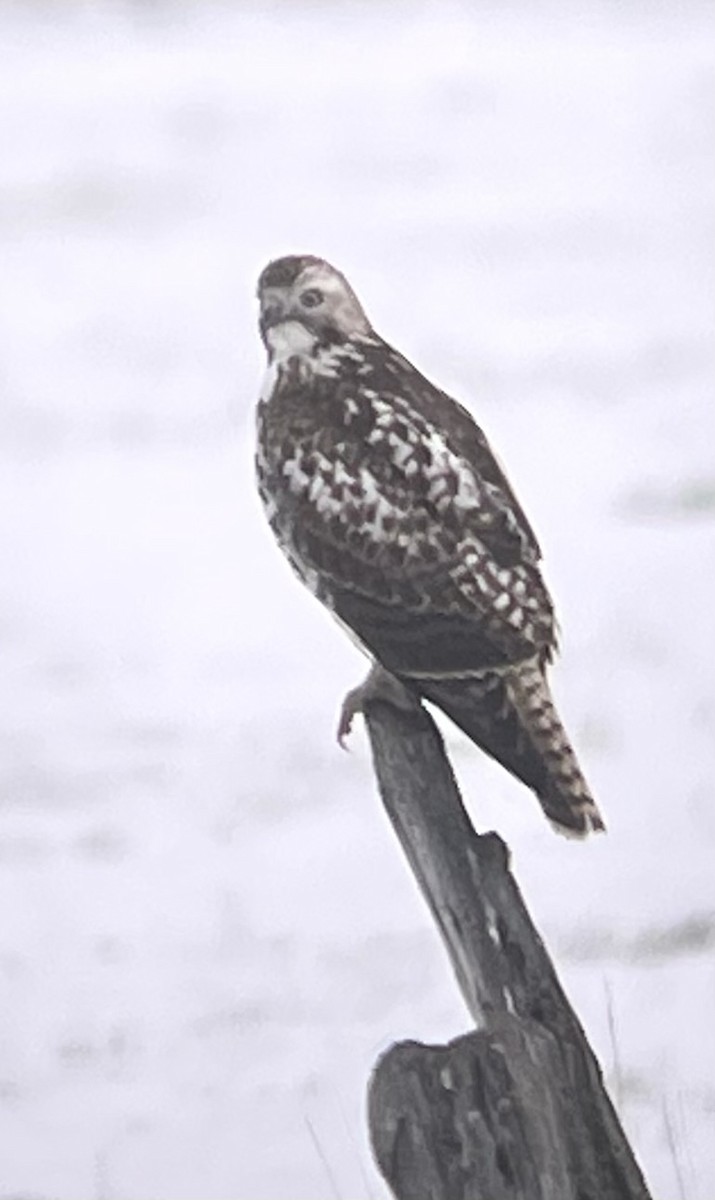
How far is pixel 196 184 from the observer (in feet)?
16.2

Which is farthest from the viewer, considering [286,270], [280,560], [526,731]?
[280,560]

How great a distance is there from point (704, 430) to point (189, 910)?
3.51 feet

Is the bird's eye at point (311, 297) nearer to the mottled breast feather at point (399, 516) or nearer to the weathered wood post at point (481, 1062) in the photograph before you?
the mottled breast feather at point (399, 516)

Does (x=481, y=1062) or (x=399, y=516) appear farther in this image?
(x=399, y=516)

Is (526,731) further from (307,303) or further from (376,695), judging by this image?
(307,303)

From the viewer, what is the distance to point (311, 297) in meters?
2.16

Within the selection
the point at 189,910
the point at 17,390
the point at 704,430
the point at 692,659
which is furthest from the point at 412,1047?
the point at 17,390

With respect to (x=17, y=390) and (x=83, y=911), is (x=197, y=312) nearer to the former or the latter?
(x=17, y=390)

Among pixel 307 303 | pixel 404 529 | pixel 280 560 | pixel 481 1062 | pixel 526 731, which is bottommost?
pixel 481 1062

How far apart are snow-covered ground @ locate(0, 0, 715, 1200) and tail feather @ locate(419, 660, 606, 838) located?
1107mm

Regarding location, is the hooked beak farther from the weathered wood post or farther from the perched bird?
the weathered wood post

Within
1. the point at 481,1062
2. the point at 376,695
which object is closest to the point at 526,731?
the point at 376,695

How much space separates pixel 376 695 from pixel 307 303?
0.27 metres

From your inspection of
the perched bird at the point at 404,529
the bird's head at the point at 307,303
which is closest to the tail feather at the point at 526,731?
the perched bird at the point at 404,529
